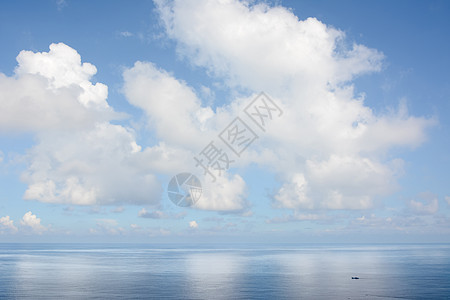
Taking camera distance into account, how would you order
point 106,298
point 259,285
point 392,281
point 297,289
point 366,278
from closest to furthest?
1. point 106,298
2. point 297,289
3. point 259,285
4. point 392,281
5. point 366,278

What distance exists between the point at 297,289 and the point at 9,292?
74719mm

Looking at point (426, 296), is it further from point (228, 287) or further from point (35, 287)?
point (35, 287)

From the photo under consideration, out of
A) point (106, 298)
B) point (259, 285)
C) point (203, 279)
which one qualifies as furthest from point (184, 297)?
point (203, 279)

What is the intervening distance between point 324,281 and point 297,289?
21656 mm

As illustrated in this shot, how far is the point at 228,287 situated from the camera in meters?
109

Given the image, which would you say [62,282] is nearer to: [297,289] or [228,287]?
[228,287]

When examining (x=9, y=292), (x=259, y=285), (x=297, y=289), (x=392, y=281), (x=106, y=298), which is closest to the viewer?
(x=106, y=298)

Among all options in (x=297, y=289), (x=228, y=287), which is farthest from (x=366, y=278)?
(x=228, y=287)

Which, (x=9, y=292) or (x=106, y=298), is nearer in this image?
(x=106, y=298)

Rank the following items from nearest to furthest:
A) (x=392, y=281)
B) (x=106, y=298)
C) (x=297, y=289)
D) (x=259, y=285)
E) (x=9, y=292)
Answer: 1. (x=106, y=298)
2. (x=9, y=292)
3. (x=297, y=289)
4. (x=259, y=285)
5. (x=392, y=281)

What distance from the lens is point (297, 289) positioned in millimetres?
105438

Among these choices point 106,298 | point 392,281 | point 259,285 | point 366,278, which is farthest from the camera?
point 366,278

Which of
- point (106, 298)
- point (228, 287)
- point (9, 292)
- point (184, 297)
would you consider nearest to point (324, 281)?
point (228, 287)

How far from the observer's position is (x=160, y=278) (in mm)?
130500
